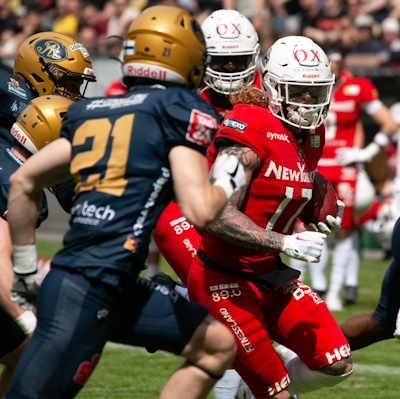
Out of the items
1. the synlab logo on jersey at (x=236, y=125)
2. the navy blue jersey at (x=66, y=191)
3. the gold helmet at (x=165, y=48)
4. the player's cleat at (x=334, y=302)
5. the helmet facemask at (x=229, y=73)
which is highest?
the gold helmet at (x=165, y=48)

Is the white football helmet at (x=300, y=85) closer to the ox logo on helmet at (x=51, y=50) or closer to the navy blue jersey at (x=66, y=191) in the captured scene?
the navy blue jersey at (x=66, y=191)

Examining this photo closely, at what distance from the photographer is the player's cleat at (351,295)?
28.0 feet

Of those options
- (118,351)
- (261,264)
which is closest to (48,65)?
(261,264)

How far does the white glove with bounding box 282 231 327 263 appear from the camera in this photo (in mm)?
3893

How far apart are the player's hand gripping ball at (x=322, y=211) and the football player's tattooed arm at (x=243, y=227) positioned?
1.58 feet

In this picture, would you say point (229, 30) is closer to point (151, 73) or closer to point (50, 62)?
point (50, 62)

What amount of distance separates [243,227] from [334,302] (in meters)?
4.53

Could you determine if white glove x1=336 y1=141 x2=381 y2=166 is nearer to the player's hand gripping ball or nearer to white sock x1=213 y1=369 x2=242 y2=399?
the player's hand gripping ball

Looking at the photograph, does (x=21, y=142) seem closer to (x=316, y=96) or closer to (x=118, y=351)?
(x=316, y=96)

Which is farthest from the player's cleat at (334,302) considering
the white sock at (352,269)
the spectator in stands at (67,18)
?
the spectator in stands at (67,18)

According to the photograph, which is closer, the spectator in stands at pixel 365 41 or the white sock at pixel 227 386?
the white sock at pixel 227 386

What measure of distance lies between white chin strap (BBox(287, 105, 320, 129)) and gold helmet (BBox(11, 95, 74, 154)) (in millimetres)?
1049

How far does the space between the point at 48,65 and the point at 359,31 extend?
355 inches

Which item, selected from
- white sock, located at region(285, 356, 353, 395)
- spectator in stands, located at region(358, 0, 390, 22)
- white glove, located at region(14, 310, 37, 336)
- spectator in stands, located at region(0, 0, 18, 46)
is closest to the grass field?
white sock, located at region(285, 356, 353, 395)
